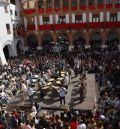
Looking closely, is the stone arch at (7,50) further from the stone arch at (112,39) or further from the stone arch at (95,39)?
the stone arch at (112,39)

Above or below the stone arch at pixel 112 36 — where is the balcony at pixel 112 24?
above

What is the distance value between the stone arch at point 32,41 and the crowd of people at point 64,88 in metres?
7.24

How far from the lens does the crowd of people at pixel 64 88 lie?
56.4 ft

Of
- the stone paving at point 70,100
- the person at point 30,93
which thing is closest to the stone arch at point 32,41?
the stone paving at point 70,100

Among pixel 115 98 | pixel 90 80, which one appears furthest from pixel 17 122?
pixel 90 80

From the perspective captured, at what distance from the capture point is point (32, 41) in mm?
50688

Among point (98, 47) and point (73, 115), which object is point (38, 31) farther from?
point (73, 115)

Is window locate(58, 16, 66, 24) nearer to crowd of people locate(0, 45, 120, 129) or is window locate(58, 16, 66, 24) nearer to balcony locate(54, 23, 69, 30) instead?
balcony locate(54, 23, 69, 30)

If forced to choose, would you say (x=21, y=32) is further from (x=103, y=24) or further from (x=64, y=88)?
(x=64, y=88)

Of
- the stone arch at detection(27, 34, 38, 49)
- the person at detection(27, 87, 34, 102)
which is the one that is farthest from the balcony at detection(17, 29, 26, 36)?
the person at detection(27, 87, 34, 102)

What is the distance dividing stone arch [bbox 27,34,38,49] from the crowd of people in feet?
23.8

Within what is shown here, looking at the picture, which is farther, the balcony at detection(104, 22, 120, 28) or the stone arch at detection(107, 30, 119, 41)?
the stone arch at detection(107, 30, 119, 41)

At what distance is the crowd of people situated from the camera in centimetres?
1720

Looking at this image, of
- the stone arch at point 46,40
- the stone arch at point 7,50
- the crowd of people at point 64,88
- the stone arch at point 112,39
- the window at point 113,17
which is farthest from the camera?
the stone arch at point 46,40
